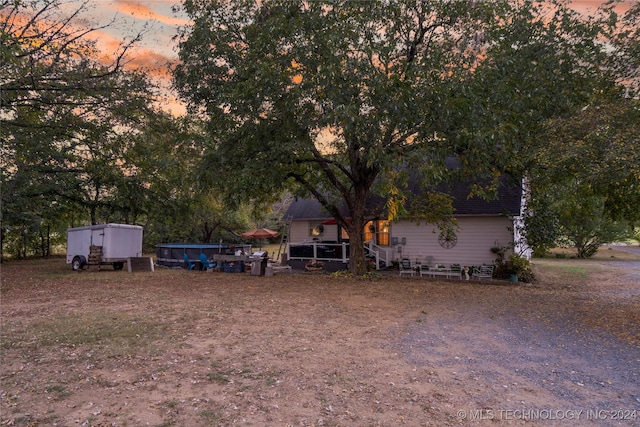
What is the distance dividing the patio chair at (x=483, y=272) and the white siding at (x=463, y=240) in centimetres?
94

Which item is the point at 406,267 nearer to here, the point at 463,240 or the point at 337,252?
the point at 463,240

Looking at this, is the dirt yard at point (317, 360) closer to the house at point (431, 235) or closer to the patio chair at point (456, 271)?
the patio chair at point (456, 271)

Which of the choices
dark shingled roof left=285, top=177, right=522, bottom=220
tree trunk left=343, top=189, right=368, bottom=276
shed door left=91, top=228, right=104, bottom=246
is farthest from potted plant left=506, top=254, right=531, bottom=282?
shed door left=91, top=228, right=104, bottom=246

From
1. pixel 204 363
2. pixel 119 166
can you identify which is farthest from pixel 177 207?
pixel 204 363

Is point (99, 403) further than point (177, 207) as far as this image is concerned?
No

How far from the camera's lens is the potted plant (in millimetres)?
14688

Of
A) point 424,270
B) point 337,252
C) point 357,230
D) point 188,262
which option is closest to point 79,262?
point 188,262

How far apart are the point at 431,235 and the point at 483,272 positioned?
3.13 m

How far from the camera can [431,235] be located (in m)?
17.8

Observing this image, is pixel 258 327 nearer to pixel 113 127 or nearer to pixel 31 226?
pixel 113 127

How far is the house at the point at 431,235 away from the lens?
1612cm

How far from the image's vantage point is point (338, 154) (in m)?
16.0

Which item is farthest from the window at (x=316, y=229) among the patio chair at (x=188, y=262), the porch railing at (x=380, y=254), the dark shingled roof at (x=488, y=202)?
the patio chair at (x=188, y=262)

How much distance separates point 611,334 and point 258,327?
6.57 meters
